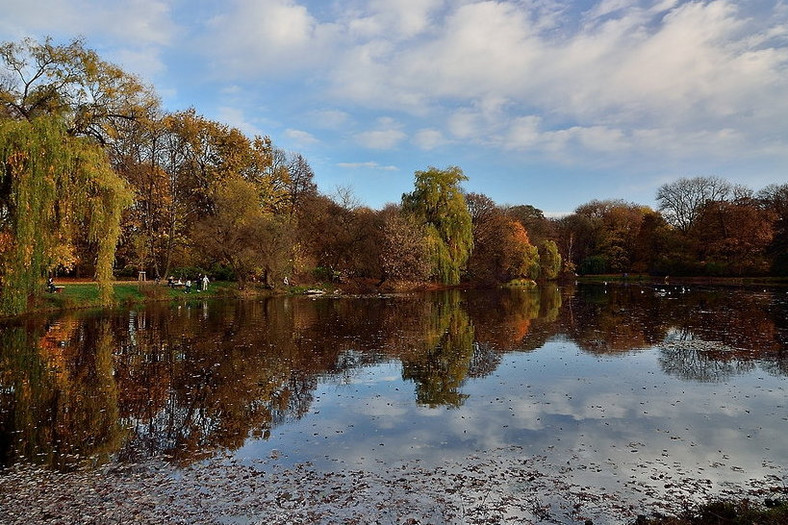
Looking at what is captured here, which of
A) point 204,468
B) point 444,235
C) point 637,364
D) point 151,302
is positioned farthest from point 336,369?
point 444,235

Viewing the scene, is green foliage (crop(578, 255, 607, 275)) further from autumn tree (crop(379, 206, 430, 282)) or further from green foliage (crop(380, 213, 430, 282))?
green foliage (crop(380, 213, 430, 282))

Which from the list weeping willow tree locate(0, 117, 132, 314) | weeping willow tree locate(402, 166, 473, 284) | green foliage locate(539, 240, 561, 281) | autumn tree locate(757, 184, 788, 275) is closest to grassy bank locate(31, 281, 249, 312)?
weeping willow tree locate(0, 117, 132, 314)

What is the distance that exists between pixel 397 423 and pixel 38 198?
55.3ft

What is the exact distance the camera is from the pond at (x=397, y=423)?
602 cm

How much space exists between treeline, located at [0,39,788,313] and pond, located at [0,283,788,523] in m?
5.60

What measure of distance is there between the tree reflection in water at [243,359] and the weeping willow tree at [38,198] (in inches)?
96.8

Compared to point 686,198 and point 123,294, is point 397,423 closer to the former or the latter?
point 123,294

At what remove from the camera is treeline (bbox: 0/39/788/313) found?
1916cm

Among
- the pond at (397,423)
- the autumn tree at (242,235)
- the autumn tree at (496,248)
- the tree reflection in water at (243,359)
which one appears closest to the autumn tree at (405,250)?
the autumn tree at (242,235)

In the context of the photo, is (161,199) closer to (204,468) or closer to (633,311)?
(633,311)

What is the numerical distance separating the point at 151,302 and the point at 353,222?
2451cm

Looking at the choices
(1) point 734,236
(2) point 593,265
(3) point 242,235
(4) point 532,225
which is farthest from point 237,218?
(2) point 593,265

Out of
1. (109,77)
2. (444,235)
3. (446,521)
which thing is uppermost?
(109,77)

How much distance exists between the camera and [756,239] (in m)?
59.1
